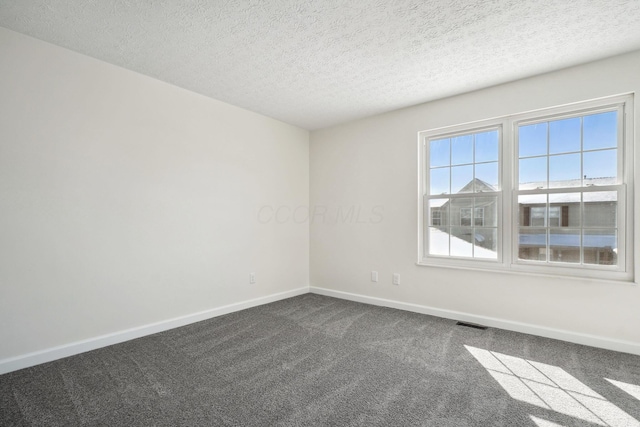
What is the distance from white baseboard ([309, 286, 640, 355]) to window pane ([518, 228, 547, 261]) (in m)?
0.68

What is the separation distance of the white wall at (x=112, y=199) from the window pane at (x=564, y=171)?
3.33 meters

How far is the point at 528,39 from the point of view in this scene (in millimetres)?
2383

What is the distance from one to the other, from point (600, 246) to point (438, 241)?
1.46 m

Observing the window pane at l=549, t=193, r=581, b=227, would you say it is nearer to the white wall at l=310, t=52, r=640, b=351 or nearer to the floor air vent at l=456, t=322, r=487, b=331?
the white wall at l=310, t=52, r=640, b=351

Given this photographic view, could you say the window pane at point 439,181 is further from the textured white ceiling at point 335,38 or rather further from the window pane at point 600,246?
the window pane at point 600,246

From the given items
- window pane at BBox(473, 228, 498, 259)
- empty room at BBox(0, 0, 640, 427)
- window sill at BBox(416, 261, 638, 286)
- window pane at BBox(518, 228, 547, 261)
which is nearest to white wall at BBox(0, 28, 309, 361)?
empty room at BBox(0, 0, 640, 427)

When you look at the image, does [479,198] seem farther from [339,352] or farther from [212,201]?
[212,201]

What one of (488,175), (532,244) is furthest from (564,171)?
(532,244)

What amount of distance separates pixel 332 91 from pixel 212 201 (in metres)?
1.88

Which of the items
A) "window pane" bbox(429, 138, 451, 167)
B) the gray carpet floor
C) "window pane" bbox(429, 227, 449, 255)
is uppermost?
"window pane" bbox(429, 138, 451, 167)

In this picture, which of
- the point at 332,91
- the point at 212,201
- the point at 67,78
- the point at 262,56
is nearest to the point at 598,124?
the point at 332,91

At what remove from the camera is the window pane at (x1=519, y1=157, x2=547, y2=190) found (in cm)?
306

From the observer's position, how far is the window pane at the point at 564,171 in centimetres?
290

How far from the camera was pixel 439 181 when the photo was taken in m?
3.76
